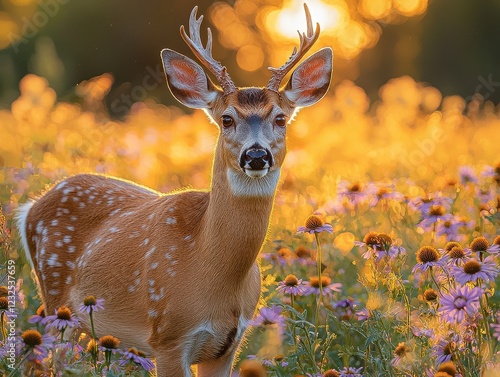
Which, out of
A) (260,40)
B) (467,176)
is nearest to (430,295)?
(467,176)

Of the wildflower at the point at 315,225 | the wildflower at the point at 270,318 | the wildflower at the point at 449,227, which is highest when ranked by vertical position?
the wildflower at the point at 315,225

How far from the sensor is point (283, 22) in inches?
839

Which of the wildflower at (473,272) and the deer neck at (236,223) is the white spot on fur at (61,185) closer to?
the deer neck at (236,223)

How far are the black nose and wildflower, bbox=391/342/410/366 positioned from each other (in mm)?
1017

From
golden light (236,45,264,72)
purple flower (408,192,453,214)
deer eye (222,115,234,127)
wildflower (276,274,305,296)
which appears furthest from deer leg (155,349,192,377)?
golden light (236,45,264,72)

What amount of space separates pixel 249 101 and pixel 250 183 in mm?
436

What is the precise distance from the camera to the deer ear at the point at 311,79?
536 centimetres

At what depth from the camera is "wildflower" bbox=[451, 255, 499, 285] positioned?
4137mm

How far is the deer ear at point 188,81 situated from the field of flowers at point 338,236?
0.99 ft

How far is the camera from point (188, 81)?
5.31m

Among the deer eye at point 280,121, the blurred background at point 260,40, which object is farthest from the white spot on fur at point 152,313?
the blurred background at point 260,40

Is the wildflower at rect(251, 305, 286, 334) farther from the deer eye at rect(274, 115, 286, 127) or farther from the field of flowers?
the deer eye at rect(274, 115, 286, 127)

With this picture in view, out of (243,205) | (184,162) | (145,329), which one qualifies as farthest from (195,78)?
(184,162)

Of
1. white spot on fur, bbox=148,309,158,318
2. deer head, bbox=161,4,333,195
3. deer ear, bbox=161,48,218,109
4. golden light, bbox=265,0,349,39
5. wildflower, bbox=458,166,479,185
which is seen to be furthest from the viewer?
golden light, bbox=265,0,349,39
